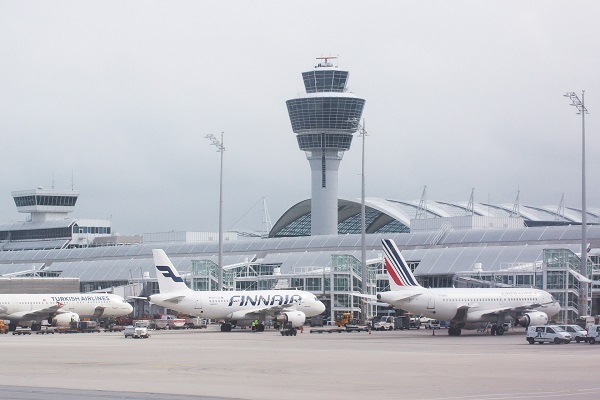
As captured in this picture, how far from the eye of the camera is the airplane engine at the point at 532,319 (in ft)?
276

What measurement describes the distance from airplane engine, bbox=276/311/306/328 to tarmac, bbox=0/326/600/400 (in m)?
19.7

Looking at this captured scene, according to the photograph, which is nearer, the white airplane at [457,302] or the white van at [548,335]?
the white van at [548,335]

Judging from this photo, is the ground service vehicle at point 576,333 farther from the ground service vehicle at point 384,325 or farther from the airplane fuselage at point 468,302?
the ground service vehicle at point 384,325

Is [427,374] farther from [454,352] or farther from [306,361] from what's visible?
[454,352]

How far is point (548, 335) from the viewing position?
6800 centimetres

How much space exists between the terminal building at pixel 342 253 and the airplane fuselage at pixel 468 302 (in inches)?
204

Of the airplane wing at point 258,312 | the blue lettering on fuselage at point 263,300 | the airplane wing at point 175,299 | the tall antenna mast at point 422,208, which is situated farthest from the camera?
the tall antenna mast at point 422,208

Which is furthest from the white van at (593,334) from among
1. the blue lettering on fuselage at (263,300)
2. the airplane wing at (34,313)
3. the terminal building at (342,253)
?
the airplane wing at (34,313)

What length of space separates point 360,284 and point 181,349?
52.0 meters

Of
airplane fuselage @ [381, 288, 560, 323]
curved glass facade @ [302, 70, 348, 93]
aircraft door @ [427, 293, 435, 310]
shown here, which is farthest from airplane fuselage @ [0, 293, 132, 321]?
curved glass facade @ [302, 70, 348, 93]

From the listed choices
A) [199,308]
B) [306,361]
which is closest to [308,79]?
[199,308]

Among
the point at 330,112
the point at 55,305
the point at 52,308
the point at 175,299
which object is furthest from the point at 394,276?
the point at 330,112

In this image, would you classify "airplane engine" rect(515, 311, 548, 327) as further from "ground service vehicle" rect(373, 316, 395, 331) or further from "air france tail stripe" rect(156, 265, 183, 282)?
"air france tail stripe" rect(156, 265, 183, 282)

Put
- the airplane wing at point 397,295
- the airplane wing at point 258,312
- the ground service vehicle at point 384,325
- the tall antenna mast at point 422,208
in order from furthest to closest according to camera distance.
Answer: the tall antenna mast at point 422,208, the ground service vehicle at point 384,325, the airplane wing at point 258,312, the airplane wing at point 397,295
